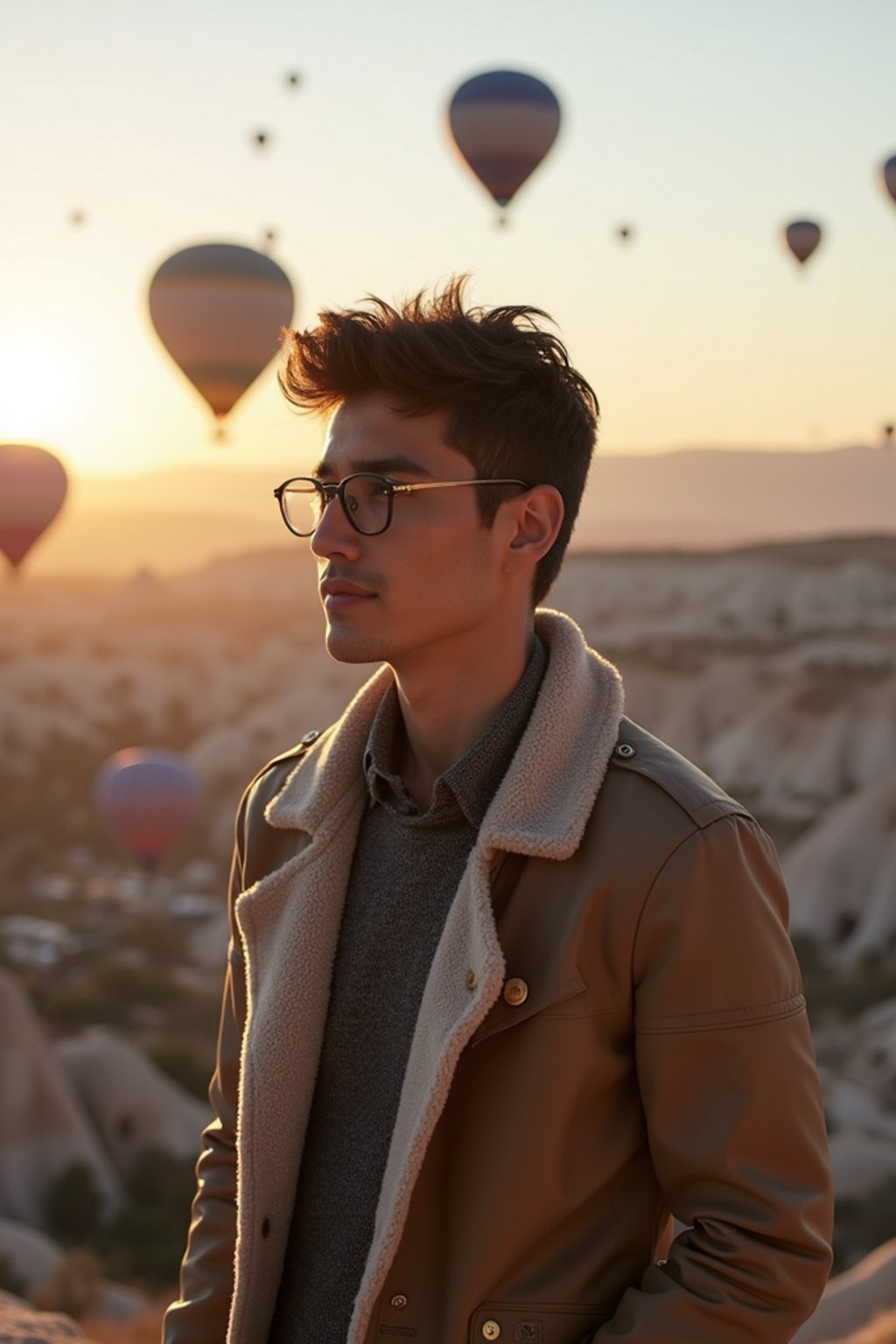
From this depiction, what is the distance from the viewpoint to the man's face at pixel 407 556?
7.40 feet

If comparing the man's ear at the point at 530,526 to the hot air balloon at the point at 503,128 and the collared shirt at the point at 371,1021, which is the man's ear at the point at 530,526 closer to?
the collared shirt at the point at 371,1021

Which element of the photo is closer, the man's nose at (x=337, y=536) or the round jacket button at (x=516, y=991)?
the round jacket button at (x=516, y=991)

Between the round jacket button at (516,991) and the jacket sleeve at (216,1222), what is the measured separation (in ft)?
1.82

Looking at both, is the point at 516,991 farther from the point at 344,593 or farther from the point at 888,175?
the point at 888,175

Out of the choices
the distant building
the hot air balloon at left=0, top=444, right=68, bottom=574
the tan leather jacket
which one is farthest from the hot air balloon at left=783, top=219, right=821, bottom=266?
the tan leather jacket

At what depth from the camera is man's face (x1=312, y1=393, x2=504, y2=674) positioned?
88.8 inches

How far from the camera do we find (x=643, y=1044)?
2010 millimetres

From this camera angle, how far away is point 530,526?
2.33 meters

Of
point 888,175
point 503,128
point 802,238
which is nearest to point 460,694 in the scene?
point 503,128

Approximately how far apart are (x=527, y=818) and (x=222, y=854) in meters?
50.1

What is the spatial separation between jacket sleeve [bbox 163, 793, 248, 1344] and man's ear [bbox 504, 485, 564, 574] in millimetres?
645

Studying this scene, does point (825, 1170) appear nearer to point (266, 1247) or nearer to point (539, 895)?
point (539, 895)

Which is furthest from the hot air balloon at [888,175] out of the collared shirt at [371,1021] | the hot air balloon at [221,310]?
the collared shirt at [371,1021]

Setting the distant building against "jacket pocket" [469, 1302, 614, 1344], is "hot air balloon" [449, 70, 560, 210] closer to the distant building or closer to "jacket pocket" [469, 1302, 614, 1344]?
"jacket pocket" [469, 1302, 614, 1344]
